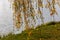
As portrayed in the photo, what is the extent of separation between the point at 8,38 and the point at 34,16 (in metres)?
8.12

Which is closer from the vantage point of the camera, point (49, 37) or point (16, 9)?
point (16, 9)

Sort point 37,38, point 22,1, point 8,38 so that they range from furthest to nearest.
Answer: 1. point 8,38
2. point 37,38
3. point 22,1

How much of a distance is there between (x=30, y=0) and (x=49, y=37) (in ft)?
24.1

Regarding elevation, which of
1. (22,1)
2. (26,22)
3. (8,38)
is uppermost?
(22,1)

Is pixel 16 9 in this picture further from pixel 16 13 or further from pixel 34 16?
pixel 34 16

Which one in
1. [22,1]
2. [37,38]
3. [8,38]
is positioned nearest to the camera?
[22,1]

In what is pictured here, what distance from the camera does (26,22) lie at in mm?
6664

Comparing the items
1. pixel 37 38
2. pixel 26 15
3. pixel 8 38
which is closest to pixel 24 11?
pixel 26 15

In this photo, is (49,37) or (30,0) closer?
(30,0)

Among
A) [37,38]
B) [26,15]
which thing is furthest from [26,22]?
[37,38]

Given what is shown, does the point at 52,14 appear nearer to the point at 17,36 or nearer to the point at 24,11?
the point at 24,11

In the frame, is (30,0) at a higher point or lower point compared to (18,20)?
higher

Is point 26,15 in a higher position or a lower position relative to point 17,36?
higher

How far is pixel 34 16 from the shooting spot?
6.70 meters
